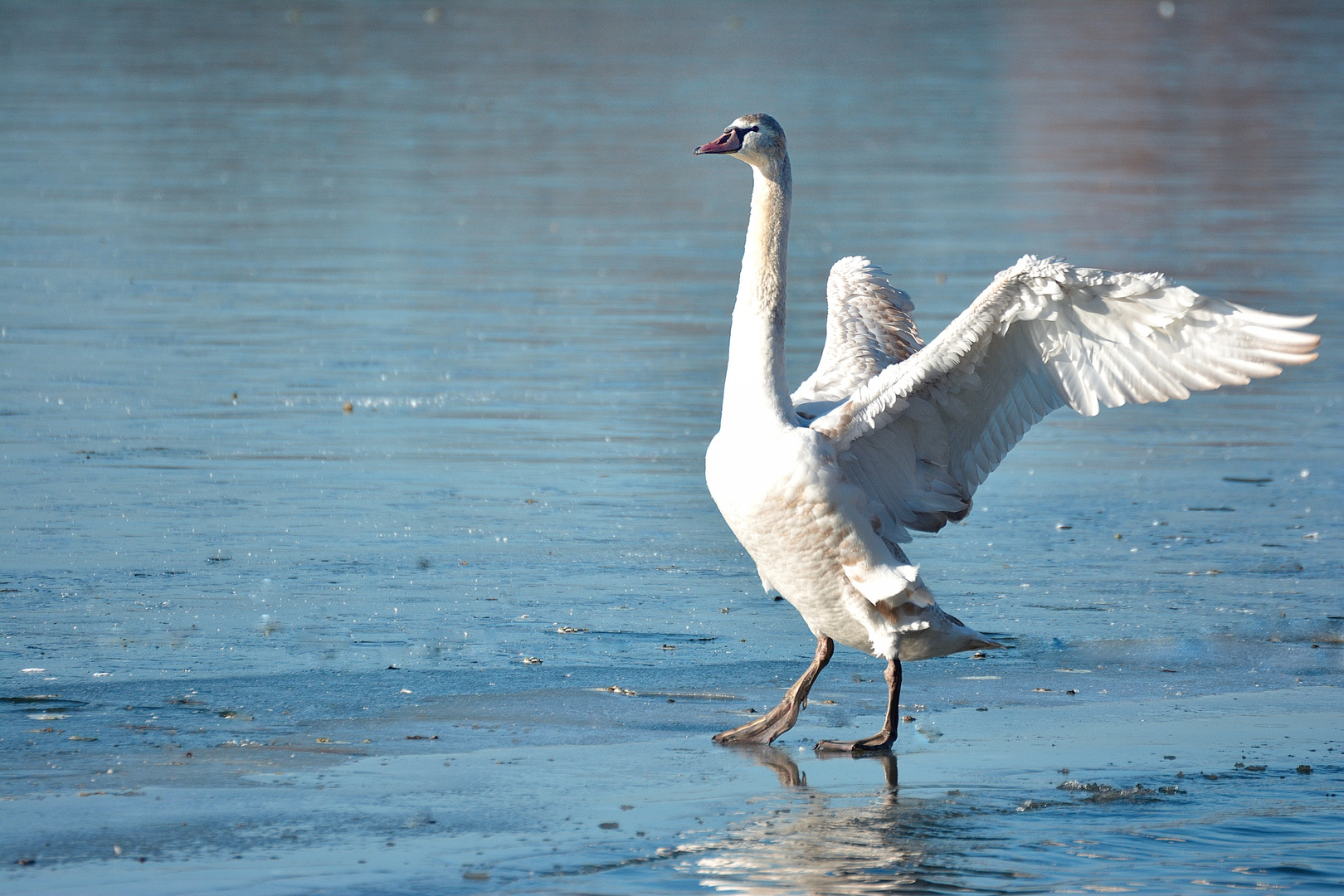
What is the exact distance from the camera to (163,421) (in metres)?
10.4

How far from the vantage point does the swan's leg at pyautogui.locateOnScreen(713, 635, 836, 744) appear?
6.13m

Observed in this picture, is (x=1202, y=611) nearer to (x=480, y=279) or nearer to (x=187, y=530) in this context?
(x=187, y=530)

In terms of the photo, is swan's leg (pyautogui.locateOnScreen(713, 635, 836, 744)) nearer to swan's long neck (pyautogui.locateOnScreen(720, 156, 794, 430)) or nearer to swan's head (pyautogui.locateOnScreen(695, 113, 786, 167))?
swan's long neck (pyautogui.locateOnScreen(720, 156, 794, 430))

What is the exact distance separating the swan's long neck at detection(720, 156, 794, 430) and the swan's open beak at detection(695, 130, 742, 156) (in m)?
0.14

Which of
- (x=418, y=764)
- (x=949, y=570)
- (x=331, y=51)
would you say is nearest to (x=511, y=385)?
(x=949, y=570)

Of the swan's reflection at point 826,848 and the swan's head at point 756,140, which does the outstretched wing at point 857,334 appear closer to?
the swan's head at point 756,140

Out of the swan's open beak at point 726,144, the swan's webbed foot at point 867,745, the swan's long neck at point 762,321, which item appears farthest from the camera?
the swan's open beak at point 726,144

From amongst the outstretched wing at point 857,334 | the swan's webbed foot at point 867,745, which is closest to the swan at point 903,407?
the swan's webbed foot at point 867,745

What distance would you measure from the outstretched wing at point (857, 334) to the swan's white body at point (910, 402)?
0.43m

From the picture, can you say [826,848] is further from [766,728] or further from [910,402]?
[910,402]

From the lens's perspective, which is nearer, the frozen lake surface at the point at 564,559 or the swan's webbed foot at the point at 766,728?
the frozen lake surface at the point at 564,559

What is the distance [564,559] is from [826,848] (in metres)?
3.17

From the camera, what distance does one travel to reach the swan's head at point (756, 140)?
6.64 meters

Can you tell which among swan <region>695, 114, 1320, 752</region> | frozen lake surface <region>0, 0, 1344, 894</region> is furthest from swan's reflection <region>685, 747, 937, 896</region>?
swan <region>695, 114, 1320, 752</region>
